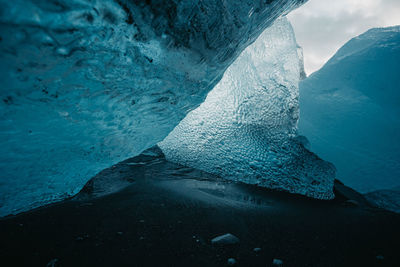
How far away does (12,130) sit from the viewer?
0.66 m

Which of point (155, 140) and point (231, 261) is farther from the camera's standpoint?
point (155, 140)

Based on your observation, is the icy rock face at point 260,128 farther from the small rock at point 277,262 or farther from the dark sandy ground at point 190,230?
the small rock at point 277,262

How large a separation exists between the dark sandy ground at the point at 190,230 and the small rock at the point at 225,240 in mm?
22

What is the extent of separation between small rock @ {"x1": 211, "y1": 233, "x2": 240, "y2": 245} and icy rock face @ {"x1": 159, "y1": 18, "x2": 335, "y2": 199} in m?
0.92

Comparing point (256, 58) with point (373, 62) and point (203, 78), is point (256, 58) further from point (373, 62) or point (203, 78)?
point (373, 62)

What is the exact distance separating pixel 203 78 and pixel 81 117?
818 millimetres

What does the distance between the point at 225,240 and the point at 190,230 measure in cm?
18

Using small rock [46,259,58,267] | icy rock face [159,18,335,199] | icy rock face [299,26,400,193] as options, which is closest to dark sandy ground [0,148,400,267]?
small rock [46,259,58,267]

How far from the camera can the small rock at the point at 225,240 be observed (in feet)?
2.38

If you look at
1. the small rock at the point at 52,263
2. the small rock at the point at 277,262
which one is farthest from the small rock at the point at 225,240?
the small rock at the point at 52,263

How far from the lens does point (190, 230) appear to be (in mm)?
816

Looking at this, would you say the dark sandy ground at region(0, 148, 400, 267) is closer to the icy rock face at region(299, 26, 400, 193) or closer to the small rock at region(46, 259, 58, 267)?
the small rock at region(46, 259, 58, 267)

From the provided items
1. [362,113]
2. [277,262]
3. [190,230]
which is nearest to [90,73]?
[190,230]

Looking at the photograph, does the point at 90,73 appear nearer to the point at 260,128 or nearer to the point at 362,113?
the point at 260,128
